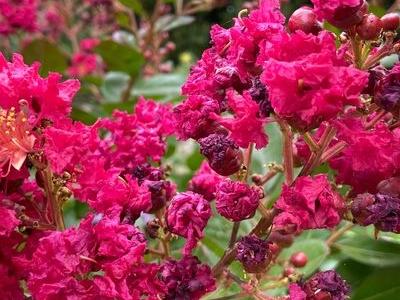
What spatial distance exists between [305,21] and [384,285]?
0.66 m

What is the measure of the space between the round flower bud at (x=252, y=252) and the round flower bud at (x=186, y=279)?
67 millimetres

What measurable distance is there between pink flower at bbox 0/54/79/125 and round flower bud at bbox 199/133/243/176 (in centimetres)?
24

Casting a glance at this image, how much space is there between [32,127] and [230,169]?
0.32 m

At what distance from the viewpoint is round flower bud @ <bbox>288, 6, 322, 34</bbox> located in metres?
1.03

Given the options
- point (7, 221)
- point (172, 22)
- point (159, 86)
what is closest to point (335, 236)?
point (7, 221)

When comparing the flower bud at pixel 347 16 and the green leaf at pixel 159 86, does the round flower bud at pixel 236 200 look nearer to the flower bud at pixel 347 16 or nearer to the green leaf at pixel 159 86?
the flower bud at pixel 347 16

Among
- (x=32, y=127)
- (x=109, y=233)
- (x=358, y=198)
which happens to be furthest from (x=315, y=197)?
(x=32, y=127)

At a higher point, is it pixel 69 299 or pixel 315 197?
pixel 315 197

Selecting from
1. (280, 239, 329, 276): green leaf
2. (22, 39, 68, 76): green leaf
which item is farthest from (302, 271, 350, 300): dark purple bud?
(22, 39, 68, 76): green leaf

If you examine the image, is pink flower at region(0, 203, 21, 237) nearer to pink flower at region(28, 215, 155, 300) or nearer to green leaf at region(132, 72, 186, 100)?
pink flower at region(28, 215, 155, 300)

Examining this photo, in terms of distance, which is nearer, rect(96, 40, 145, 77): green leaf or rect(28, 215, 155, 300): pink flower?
rect(28, 215, 155, 300): pink flower

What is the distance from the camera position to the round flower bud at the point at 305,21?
1.03 m

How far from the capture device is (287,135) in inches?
41.8

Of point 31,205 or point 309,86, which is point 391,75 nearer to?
point 309,86
